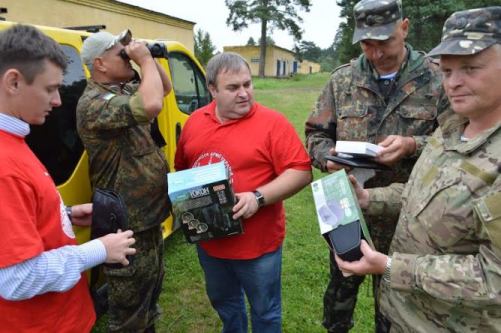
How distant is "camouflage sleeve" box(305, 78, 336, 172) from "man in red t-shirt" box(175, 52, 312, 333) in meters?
0.30

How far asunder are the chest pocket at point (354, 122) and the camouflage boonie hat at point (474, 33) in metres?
0.94

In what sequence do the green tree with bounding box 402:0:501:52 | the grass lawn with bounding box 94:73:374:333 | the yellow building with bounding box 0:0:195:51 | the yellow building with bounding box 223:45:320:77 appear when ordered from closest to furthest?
the grass lawn with bounding box 94:73:374:333 → the yellow building with bounding box 0:0:195:51 → the green tree with bounding box 402:0:501:52 → the yellow building with bounding box 223:45:320:77

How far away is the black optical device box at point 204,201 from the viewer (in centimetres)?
178

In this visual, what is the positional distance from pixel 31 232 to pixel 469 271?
133 cm

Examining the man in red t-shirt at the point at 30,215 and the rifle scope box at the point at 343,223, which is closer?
the man in red t-shirt at the point at 30,215

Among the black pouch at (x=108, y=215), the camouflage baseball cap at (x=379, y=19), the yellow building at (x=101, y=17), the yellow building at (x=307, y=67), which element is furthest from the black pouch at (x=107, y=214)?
the yellow building at (x=307, y=67)

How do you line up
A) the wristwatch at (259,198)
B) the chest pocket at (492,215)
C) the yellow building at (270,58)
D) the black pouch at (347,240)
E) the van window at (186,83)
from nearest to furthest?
the chest pocket at (492,215) < the black pouch at (347,240) < the wristwatch at (259,198) < the van window at (186,83) < the yellow building at (270,58)

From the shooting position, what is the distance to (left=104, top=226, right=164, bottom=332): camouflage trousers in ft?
7.23

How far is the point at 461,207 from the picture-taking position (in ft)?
4.07

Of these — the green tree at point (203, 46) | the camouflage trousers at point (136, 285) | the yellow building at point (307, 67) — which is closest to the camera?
the camouflage trousers at point (136, 285)

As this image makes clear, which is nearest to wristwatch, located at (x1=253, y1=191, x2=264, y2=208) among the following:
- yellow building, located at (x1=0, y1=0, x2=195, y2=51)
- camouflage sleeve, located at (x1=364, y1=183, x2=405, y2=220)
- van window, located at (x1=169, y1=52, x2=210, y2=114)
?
camouflage sleeve, located at (x1=364, y1=183, x2=405, y2=220)

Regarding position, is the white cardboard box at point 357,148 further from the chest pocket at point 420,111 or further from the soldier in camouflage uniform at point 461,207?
the chest pocket at point 420,111

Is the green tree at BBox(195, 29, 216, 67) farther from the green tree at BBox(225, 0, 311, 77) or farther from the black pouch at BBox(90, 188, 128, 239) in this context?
the black pouch at BBox(90, 188, 128, 239)

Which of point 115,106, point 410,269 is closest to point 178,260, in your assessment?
point 115,106
